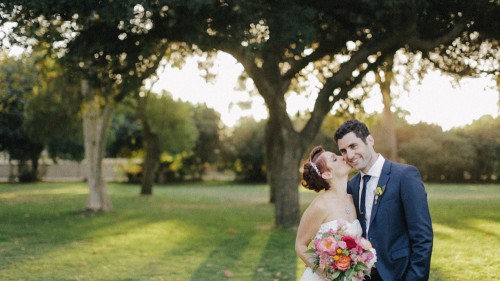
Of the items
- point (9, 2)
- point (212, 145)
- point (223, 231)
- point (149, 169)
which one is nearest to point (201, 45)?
point (9, 2)

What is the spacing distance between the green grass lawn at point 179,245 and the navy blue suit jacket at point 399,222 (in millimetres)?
→ 6782

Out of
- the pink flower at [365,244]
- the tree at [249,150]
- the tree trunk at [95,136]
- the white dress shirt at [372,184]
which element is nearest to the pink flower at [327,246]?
the pink flower at [365,244]

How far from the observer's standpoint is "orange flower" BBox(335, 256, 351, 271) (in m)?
4.10

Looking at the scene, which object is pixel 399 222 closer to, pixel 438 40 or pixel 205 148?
pixel 438 40

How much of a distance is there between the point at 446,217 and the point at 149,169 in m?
19.2

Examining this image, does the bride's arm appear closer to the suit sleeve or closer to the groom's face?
the groom's face

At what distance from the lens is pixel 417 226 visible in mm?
4016

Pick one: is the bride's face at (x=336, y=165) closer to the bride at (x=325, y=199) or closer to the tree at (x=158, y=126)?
the bride at (x=325, y=199)

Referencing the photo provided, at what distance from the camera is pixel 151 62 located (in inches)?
741

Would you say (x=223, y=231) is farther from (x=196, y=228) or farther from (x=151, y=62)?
(x=151, y=62)

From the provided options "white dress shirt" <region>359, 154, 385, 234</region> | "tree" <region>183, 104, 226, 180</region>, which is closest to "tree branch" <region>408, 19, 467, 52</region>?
"white dress shirt" <region>359, 154, 385, 234</region>

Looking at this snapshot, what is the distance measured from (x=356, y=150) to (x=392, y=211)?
0.47m

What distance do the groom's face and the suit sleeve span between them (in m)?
0.29

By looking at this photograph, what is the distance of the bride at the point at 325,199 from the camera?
478cm
